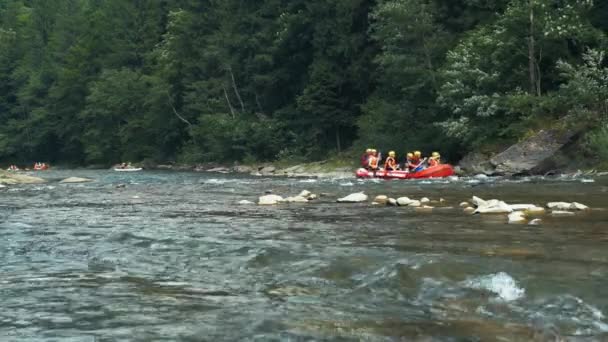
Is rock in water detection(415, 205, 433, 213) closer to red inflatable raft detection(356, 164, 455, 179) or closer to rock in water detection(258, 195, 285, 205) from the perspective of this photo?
rock in water detection(258, 195, 285, 205)

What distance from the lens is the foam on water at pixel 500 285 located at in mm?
6047

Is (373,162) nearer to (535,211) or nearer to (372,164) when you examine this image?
Result: (372,164)

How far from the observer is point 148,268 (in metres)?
7.93

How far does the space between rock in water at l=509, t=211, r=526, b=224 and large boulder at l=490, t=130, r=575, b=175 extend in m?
12.1

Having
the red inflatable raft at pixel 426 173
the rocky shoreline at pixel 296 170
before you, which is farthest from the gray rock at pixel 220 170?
the red inflatable raft at pixel 426 173

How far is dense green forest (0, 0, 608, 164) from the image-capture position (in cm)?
2527

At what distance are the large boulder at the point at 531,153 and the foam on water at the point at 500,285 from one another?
54.5 ft

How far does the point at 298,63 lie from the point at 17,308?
38.4 metres

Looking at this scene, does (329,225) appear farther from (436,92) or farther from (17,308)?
(436,92)

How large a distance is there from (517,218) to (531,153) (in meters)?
13.2

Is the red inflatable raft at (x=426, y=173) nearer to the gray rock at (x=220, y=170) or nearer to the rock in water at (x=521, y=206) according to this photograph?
the rock in water at (x=521, y=206)

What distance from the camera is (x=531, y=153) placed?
2273 centimetres

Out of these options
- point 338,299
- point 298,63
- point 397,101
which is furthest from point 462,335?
point 298,63

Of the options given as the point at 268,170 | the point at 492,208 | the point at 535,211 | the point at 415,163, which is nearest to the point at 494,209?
the point at 492,208
